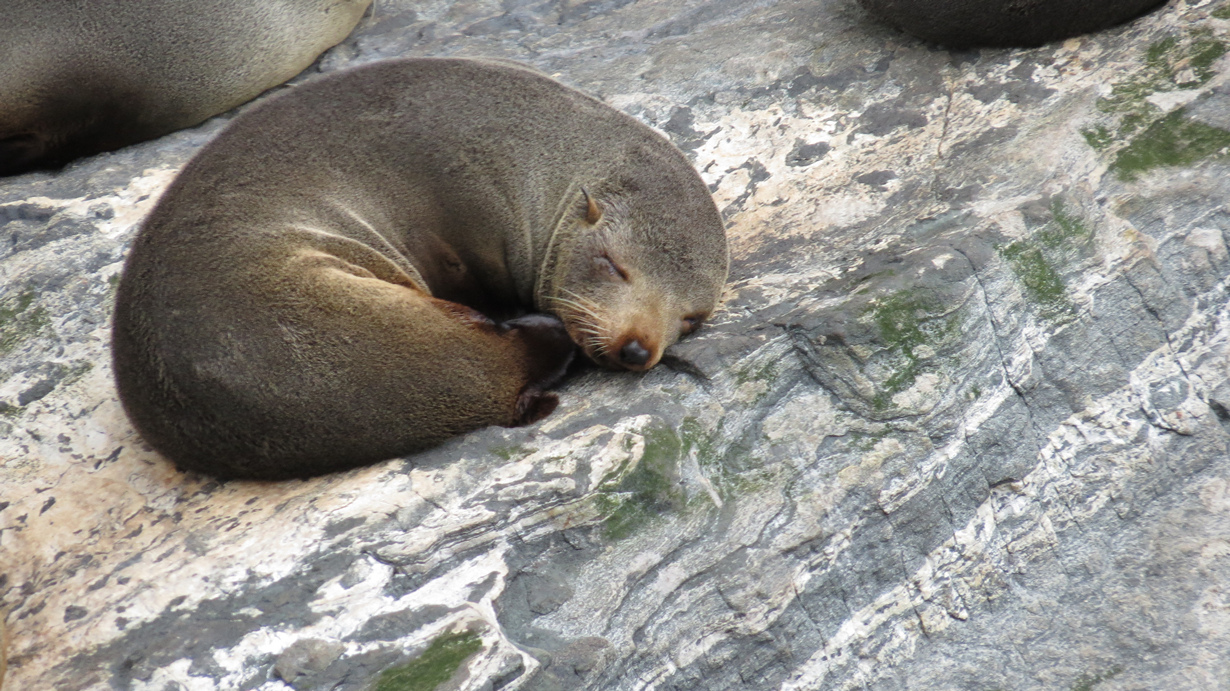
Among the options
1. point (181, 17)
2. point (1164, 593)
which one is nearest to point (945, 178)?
point (1164, 593)

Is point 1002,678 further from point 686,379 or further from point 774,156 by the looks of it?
point 774,156

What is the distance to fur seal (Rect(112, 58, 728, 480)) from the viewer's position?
11.2ft

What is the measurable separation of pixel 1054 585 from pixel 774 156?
2.41 m

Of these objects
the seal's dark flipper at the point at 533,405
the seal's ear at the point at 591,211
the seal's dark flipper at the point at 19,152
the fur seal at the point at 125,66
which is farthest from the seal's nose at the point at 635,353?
the seal's dark flipper at the point at 19,152

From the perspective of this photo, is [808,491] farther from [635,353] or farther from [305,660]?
[305,660]

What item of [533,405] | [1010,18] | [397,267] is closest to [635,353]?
[533,405]

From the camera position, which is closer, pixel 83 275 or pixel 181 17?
Result: pixel 83 275

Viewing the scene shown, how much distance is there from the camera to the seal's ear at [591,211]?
411 cm

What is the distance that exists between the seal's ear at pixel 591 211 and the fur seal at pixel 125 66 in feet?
10.5

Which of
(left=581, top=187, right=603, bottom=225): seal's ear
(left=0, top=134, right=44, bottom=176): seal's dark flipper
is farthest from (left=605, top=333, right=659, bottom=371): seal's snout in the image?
(left=0, top=134, right=44, bottom=176): seal's dark flipper

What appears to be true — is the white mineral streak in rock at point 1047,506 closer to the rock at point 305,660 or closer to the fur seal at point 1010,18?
the rock at point 305,660

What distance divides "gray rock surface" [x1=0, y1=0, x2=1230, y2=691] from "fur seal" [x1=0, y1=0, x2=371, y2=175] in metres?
1.53

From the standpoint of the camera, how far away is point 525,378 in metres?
3.77

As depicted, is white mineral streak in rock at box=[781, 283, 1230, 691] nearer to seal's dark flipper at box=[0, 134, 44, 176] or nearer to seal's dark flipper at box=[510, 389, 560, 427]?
seal's dark flipper at box=[510, 389, 560, 427]
